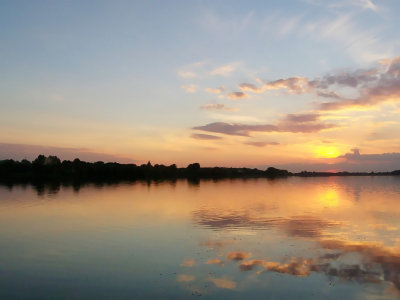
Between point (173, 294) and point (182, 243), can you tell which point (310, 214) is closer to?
point (182, 243)

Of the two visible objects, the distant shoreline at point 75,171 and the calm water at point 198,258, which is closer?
Result: the calm water at point 198,258

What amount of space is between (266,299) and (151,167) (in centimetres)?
Answer: 15771

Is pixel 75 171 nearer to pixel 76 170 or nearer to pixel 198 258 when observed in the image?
pixel 76 170

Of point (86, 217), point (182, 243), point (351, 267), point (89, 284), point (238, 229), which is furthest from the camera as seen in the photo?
point (86, 217)

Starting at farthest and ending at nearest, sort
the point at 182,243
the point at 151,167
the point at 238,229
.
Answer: the point at 151,167
the point at 238,229
the point at 182,243

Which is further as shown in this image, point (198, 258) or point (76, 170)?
point (76, 170)

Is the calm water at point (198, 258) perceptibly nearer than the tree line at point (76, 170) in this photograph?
Yes

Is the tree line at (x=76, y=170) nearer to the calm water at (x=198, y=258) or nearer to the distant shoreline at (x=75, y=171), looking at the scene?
the distant shoreline at (x=75, y=171)

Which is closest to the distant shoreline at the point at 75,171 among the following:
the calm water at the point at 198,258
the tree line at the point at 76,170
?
the tree line at the point at 76,170

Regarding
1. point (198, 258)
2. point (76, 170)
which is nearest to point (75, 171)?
Result: point (76, 170)

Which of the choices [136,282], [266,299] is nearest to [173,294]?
[136,282]

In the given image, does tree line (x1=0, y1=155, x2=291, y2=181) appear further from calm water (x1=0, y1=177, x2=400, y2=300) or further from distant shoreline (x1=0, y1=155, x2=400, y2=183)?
calm water (x1=0, y1=177, x2=400, y2=300)

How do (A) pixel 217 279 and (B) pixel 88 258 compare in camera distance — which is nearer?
(A) pixel 217 279

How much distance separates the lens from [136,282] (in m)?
12.5
